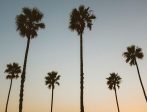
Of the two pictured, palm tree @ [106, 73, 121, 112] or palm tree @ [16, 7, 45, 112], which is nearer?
palm tree @ [16, 7, 45, 112]

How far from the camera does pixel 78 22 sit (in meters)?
36.7

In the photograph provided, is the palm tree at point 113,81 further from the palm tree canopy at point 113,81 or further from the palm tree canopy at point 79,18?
the palm tree canopy at point 79,18

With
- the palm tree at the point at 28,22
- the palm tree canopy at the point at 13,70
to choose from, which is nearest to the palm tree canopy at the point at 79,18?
the palm tree at the point at 28,22

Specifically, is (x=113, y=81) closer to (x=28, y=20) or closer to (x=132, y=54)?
(x=132, y=54)

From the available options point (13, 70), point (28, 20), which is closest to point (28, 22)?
point (28, 20)

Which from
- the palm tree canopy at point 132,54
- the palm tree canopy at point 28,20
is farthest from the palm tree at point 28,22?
the palm tree canopy at point 132,54

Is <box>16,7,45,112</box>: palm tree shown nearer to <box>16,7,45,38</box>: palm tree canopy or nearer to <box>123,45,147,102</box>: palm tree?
<box>16,7,45,38</box>: palm tree canopy

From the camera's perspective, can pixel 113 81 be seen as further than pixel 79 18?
Yes

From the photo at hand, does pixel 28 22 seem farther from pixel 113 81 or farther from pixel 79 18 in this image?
pixel 113 81

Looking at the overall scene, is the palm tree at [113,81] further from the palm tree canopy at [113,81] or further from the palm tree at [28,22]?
the palm tree at [28,22]

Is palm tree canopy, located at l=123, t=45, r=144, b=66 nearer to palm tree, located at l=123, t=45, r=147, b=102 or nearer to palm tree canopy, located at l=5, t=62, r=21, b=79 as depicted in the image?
palm tree, located at l=123, t=45, r=147, b=102

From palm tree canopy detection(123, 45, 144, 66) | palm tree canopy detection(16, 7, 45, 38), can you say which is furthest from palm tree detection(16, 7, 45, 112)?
palm tree canopy detection(123, 45, 144, 66)

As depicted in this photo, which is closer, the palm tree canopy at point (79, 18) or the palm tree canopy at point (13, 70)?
the palm tree canopy at point (79, 18)

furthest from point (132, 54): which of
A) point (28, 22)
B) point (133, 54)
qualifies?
point (28, 22)
